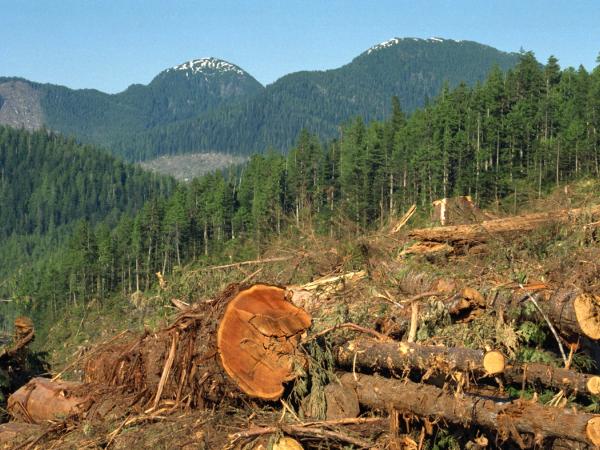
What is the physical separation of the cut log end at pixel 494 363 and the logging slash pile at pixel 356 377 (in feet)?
0.04

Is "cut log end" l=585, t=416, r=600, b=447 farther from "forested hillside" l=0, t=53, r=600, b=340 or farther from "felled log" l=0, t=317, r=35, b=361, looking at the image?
"forested hillside" l=0, t=53, r=600, b=340

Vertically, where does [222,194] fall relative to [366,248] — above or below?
below

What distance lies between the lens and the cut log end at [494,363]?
589 centimetres

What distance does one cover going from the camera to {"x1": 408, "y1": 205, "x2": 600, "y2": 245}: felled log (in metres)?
10.1

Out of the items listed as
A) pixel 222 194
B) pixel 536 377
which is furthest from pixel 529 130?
pixel 536 377

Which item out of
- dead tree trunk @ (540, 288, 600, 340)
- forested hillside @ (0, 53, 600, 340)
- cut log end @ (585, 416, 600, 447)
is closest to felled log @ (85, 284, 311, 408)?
dead tree trunk @ (540, 288, 600, 340)

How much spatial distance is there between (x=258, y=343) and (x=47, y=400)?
3171mm

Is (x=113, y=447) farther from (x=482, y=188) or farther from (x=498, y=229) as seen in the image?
(x=482, y=188)

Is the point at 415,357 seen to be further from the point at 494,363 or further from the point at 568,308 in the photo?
the point at 568,308

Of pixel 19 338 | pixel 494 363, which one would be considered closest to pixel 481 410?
pixel 494 363

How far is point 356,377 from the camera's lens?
21.7 ft

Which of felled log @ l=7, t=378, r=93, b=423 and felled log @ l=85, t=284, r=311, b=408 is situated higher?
felled log @ l=85, t=284, r=311, b=408

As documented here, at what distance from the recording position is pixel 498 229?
1009 centimetres

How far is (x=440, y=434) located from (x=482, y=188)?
59704 millimetres
